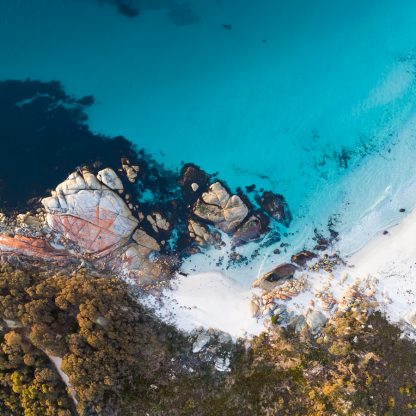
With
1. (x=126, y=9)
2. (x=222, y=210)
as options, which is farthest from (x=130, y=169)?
(x=126, y=9)

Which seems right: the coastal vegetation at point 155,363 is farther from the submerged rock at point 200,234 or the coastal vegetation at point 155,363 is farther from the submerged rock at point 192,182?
the submerged rock at point 192,182

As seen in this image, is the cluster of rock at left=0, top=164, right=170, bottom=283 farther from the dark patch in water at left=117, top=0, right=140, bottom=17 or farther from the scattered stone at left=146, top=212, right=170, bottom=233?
the dark patch in water at left=117, top=0, right=140, bottom=17

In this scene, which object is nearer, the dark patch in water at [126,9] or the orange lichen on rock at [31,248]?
the orange lichen on rock at [31,248]

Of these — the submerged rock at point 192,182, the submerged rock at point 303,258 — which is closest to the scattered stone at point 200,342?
the submerged rock at point 303,258

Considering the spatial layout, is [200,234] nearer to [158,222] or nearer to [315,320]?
[158,222]

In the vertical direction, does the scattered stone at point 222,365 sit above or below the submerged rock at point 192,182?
below

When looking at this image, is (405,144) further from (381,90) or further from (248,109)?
(248,109)
